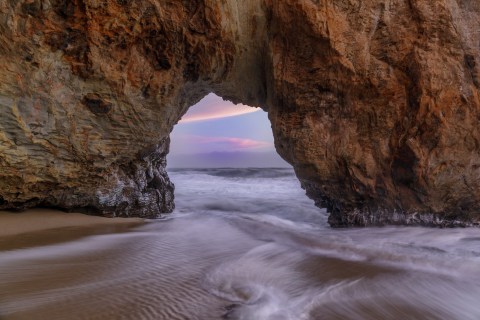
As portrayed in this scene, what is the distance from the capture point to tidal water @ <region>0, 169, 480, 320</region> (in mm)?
2191

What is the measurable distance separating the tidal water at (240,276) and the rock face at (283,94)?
3.33 ft

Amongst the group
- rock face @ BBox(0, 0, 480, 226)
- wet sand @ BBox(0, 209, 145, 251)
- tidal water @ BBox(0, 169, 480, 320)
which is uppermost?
rock face @ BBox(0, 0, 480, 226)

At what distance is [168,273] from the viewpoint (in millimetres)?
2795

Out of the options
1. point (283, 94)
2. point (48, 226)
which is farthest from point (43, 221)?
point (283, 94)

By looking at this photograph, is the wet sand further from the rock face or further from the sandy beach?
the rock face

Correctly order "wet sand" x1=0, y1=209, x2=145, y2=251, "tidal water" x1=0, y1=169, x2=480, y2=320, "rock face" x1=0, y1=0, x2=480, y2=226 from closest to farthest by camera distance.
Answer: "tidal water" x1=0, y1=169, x2=480, y2=320
"wet sand" x1=0, y1=209, x2=145, y2=251
"rock face" x1=0, y1=0, x2=480, y2=226

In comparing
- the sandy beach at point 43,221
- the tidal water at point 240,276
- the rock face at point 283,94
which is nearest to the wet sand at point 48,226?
the sandy beach at point 43,221

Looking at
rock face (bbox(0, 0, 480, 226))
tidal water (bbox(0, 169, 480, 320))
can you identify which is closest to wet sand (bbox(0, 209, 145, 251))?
tidal water (bbox(0, 169, 480, 320))

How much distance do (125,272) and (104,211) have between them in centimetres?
297

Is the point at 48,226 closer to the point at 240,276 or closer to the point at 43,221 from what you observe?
the point at 43,221

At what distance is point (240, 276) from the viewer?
111 inches

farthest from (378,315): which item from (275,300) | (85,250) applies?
(85,250)

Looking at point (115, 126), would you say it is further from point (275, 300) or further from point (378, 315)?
point (378, 315)

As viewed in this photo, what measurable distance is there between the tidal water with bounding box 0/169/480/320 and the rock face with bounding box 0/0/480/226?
1.01 m
